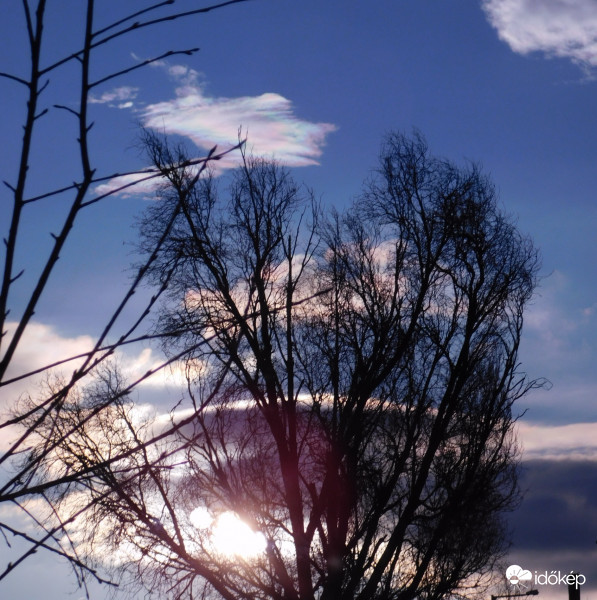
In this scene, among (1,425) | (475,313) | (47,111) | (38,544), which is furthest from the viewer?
(475,313)

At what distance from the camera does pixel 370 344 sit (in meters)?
12.6

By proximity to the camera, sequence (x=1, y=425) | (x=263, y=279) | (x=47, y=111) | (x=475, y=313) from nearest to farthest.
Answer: (x=47, y=111) < (x=1, y=425) < (x=263, y=279) < (x=475, y=313)

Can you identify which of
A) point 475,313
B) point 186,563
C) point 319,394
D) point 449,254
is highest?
point 449,254

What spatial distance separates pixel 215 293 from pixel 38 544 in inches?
410

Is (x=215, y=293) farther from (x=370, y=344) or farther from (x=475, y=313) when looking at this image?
(x=475, y=313)

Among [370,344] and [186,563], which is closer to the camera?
[186,563]

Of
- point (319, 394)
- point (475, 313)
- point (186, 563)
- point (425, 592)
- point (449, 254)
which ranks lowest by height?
point (425, 592)

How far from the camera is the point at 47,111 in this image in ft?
5.53

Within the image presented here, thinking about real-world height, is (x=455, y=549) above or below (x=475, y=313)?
below

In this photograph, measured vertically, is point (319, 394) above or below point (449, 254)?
below

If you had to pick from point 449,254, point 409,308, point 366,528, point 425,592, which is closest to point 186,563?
point 366,528

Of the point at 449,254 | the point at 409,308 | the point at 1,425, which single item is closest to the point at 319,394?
the point at 409,308

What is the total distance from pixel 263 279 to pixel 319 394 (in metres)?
2.48

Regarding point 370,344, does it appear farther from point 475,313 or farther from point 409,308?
point 475,313
